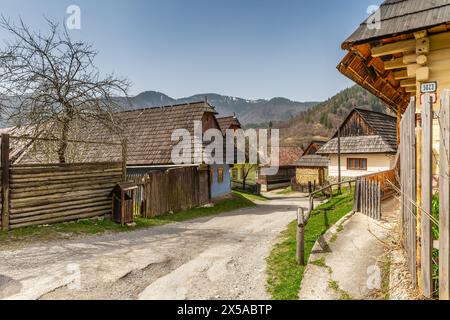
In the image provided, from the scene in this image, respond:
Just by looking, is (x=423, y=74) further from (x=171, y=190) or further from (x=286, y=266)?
(x=171, y=190)

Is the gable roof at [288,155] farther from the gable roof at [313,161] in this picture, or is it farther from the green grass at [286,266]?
the green grass at [286,266]

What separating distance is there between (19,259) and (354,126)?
2657 cm

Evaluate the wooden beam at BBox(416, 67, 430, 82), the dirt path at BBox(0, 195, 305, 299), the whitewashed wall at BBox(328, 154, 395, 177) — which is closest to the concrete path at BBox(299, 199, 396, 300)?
the dirt path at BBox(0, 195, 305, 299)

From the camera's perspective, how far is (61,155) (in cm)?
1121

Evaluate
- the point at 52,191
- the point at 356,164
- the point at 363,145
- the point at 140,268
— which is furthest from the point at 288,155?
the point at 140,268

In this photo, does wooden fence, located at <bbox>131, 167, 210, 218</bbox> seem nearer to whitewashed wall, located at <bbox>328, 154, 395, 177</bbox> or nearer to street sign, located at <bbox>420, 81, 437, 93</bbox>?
street sign, located at <bbox>420, 81, 437, 93</bbox>

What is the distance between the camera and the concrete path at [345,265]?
4391mm

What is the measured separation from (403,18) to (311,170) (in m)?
29.6

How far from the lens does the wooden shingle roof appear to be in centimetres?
462

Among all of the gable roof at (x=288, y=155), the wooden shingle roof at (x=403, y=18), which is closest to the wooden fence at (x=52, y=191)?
the wooden shingle roof at (x=403, y=18)

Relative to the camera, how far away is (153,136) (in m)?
19.9
